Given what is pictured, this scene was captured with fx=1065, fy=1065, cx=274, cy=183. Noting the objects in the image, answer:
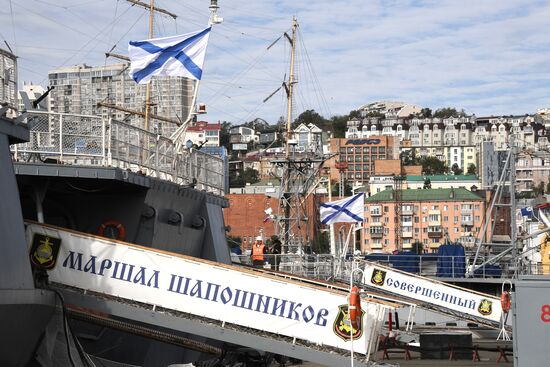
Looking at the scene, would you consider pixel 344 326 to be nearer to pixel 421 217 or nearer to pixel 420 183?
pixel 421 217

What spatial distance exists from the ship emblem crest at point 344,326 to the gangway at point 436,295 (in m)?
16.2

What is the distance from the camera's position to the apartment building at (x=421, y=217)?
6412 inches

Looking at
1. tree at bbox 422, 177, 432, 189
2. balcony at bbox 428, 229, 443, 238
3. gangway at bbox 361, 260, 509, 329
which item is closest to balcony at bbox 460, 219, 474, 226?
balcony at bbox 428, 229, 443, 238

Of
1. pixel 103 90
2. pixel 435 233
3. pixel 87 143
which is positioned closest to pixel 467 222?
pixel 435 233

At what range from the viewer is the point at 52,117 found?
16.8m

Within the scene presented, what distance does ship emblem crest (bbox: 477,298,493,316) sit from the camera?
3216cm

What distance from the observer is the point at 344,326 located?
15438mm

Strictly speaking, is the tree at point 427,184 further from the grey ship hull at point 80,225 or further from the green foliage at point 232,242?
the grey ship hull at point 80,225

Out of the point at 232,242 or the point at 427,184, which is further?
the point at 427,184

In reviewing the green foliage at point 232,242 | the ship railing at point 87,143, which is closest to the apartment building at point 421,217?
the green foliage at point 232,242

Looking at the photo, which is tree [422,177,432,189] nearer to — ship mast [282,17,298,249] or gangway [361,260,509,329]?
ship mast [282,17,298,249]

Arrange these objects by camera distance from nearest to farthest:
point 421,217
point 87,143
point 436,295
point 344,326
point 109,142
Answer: point 344,326
point 109,142
point 87,143
point 436,295
point 421,217

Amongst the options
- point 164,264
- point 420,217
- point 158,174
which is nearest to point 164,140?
point 158,174

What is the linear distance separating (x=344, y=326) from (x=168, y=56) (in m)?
7.32
